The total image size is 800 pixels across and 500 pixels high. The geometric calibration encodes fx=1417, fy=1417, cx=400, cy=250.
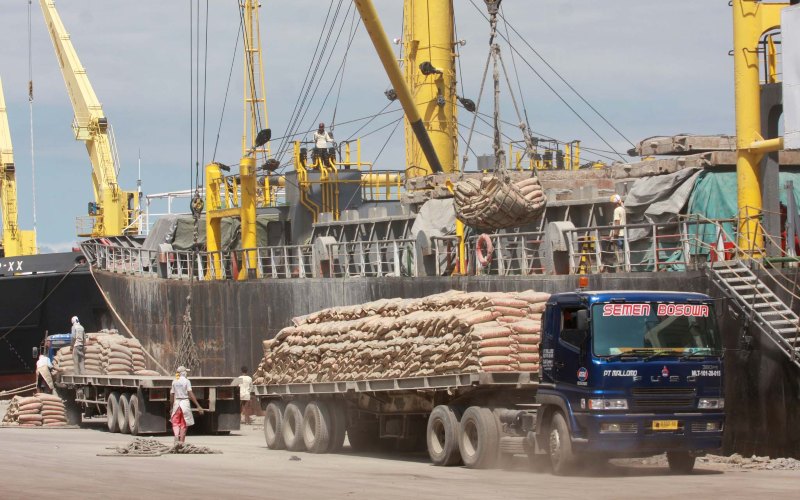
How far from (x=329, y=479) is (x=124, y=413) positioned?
12.4 meters

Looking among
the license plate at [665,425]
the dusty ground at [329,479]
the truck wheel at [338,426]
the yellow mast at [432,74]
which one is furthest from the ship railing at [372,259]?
the license plate at [665,425]

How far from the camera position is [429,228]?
36.9 metres

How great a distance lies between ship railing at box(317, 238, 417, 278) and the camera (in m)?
34.1

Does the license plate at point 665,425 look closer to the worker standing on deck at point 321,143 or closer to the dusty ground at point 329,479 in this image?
the dusty ground at point 329,479

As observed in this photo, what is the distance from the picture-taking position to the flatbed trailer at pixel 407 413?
19.6 m

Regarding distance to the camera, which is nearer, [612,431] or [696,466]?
[612,431]

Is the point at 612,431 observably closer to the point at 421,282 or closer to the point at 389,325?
the point at 389,325

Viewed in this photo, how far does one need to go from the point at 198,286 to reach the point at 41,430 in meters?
13.1

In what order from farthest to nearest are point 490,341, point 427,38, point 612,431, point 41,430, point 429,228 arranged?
point 427,38, point 429,228, point 41,430, point 490,341, point 612,431

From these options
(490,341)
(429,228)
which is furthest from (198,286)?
(490,341)

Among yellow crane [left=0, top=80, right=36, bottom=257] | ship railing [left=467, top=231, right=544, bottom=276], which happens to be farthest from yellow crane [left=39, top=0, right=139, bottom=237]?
ship railing [left=467, top=231, right=544, bottom=276]

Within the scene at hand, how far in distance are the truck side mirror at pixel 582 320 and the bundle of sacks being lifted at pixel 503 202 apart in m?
9.33

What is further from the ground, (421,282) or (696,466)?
(421,282)

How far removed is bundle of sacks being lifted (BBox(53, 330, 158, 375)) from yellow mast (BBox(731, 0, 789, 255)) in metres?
15.5
